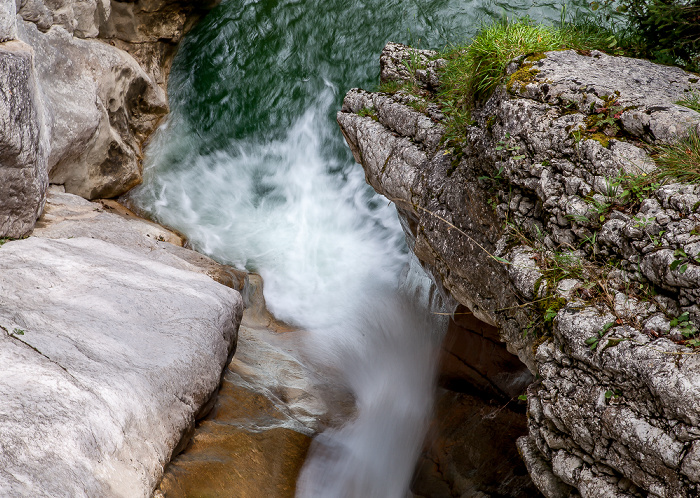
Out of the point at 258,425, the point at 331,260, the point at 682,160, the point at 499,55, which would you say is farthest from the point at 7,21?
the point at 682,160

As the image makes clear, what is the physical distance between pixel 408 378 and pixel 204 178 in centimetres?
548

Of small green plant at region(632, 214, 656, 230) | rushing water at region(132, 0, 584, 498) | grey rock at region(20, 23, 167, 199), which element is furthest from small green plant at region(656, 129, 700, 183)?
grey rock at region(20, 23, 167, 199)

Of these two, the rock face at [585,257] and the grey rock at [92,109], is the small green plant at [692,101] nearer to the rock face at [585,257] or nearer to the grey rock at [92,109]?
the rock face at [585,257]

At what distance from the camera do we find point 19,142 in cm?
515

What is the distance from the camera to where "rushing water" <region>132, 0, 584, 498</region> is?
27.3ft

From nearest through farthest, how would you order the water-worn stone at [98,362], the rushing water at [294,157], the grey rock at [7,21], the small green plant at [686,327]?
the small green plant at [686,327], the water-worn stone at [98,362], the grey rock at [7,21], the rushing water at [294,157]

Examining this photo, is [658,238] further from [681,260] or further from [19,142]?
[19,142]

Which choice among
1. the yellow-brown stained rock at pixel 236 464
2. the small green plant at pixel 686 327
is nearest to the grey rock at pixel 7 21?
the yellow-brown stained rock at pixel 236 464

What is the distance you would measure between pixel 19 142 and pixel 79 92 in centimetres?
280

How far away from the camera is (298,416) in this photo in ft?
17.1

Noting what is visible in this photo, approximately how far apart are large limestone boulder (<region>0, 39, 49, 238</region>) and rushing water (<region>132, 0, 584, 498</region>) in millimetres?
3184

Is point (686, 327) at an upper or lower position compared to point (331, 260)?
upper

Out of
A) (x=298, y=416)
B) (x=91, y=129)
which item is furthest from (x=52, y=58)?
(x=298, y=416)

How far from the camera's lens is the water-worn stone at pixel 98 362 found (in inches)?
120
